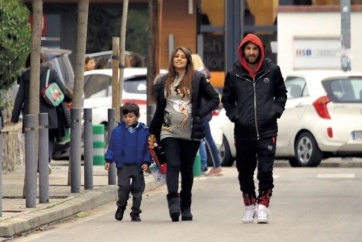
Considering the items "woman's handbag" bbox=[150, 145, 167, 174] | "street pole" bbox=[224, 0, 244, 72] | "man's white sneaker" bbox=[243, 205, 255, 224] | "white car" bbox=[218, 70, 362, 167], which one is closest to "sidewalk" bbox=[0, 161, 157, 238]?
"woman's handbag" bbox=[150, 145, 167, 174]

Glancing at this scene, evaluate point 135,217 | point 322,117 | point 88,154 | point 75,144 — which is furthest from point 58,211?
point 322,117

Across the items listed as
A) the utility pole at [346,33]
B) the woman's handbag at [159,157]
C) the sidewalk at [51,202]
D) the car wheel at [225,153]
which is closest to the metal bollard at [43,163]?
the sidewalk at [51,202]

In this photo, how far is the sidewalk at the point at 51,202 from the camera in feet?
43.7

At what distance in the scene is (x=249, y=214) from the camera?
1381 centimetres

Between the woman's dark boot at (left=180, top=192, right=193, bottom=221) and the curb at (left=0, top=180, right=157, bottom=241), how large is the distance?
1.22 metres

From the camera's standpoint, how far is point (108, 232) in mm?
13070

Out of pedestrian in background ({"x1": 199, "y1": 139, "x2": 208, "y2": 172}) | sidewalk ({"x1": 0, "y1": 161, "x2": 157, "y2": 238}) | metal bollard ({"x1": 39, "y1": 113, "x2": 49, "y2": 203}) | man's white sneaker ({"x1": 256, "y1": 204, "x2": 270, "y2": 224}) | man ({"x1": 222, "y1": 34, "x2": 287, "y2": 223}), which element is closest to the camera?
sidewalk ({"x1": 0, "y1": 161, "x2": 157, "y2": 238})

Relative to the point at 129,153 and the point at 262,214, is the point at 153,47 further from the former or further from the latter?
the point at 262,214

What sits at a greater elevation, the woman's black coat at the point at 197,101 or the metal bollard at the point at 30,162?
Answer: the woman's black coat at the point at 197,101

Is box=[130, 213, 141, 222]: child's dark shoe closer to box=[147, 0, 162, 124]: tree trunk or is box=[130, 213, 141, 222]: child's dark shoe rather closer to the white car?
box=[147, 0, 162, 124]: tree trunk

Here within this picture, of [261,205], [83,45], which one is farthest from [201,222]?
[83,45]

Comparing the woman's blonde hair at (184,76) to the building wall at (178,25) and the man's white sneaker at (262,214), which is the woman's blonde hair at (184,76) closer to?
the man's white sneaker at (262,214)

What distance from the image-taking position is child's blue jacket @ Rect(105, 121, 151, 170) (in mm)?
14414

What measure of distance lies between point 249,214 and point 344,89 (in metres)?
9.72
